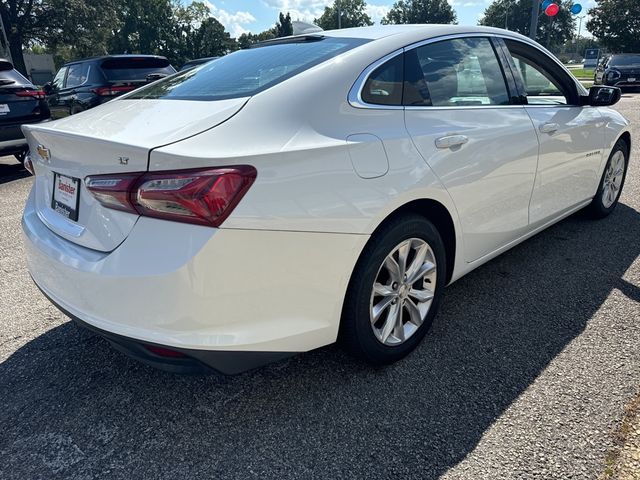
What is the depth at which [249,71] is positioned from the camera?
247 centimetres

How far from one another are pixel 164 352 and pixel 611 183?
4.38 m

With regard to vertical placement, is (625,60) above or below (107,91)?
above

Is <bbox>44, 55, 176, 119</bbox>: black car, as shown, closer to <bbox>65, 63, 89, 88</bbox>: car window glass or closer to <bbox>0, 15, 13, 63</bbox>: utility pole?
<bbox>65, 63, 89, 88</bbox>: car window glass

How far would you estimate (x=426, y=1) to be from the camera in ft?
296

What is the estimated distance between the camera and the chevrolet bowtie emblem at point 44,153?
2225mm

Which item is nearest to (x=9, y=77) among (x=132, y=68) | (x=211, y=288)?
(x=132, y=68)

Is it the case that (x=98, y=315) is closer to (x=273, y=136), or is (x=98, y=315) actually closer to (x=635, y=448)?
(x=273, y=136)

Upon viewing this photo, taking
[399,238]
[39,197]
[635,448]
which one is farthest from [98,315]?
[635,448]

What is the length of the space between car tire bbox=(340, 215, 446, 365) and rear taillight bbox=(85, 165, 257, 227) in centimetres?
71

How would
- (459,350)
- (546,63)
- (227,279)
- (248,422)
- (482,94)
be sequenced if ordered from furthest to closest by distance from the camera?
1. (546,63)
2. (482,94)
3. (459,350)
4. (248,422)
5. (227,279)

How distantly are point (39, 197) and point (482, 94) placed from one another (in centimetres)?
250

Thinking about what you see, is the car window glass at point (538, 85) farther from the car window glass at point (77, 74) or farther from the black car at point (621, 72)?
the black car at point (621, 72)

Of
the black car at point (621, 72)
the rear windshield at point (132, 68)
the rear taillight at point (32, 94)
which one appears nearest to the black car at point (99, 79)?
the rear windshield at point (132, 68)

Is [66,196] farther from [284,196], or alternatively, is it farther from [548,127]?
[548,127]
